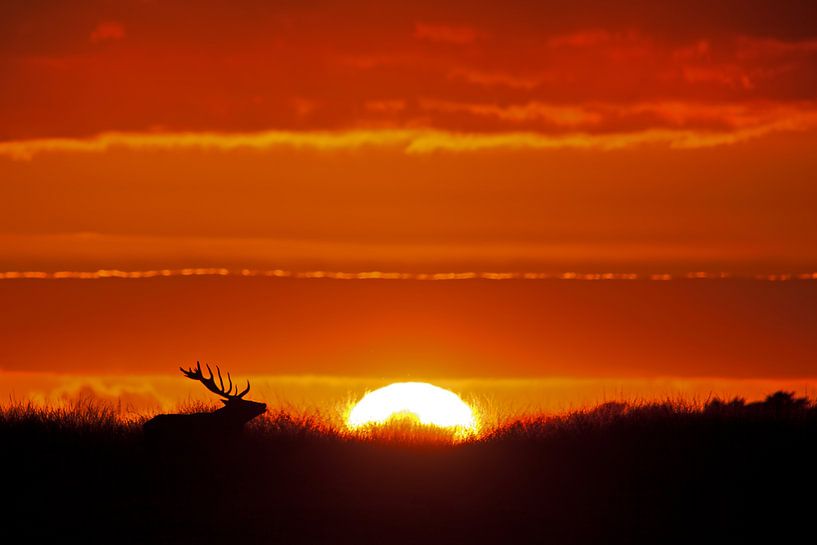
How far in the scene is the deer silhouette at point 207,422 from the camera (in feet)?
63.3

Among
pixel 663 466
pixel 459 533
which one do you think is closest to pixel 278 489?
pixel 459 533

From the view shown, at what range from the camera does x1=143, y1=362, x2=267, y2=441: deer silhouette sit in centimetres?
1928

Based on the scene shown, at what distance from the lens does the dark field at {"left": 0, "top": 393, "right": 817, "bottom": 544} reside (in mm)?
16375

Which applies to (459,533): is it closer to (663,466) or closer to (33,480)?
(663,466)

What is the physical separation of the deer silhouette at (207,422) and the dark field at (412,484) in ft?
0.76

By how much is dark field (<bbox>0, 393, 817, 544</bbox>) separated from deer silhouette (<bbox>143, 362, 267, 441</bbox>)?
0.76 feet

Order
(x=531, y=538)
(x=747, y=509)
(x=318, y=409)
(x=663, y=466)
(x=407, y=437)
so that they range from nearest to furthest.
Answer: (x=531, y=538) < (x=747, y=509) < (x=663, y=466) < (x=407, y=437) < (x=318, y=409)

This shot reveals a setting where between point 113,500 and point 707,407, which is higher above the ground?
point 707,407

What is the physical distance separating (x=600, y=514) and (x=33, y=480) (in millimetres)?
7738

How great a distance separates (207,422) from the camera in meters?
19.7

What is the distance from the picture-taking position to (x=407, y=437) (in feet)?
65.3

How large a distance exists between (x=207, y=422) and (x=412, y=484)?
3.59 meters

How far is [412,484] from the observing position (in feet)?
59.2

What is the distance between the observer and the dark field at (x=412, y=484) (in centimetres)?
1638
